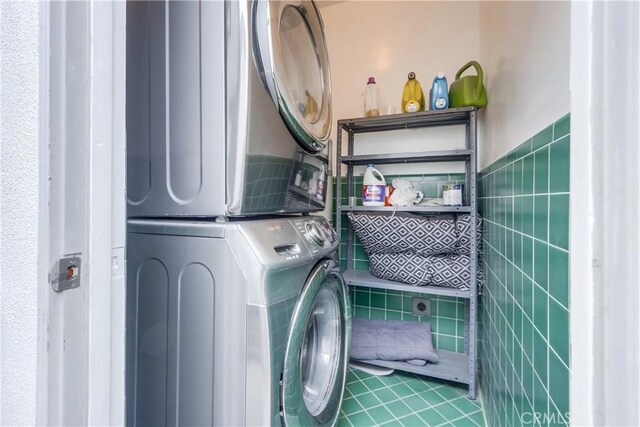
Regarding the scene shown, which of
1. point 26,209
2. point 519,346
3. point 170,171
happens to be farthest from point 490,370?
point 26,209

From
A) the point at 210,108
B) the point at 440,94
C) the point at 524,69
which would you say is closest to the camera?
the point at 210,108

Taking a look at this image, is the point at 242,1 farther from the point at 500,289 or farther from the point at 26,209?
the point at 500,289

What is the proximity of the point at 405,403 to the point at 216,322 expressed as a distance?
1289mm

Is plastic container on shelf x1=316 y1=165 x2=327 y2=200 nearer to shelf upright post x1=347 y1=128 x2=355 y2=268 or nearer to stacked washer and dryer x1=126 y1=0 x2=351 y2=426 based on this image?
stacked washer and dryer x1=126 y1=0 x2=351 y2=426

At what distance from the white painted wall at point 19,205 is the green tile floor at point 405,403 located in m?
1.36

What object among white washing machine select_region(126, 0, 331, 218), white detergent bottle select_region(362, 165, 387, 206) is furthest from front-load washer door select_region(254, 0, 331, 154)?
white detergent bottle select_region(362, 165, 387, 206)

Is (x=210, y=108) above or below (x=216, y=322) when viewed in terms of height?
above

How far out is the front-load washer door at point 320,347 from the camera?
80 cm

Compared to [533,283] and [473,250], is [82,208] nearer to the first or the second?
[533,283]

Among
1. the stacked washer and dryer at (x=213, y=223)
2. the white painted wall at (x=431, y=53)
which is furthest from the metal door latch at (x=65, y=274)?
the white painted wall at (x=431, y=53)

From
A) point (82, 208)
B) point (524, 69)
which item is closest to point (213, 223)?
point (82, 208)

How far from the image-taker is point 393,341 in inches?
70.2

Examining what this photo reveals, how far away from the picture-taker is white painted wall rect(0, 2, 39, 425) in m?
0.37
